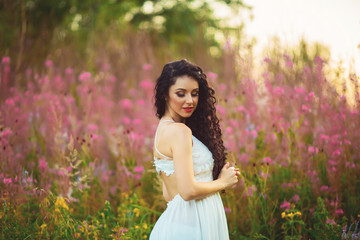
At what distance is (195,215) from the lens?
1.77 m

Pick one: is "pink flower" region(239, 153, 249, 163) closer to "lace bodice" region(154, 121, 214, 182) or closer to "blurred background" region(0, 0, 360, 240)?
"blurred background" region(0, 0, 360, 240)

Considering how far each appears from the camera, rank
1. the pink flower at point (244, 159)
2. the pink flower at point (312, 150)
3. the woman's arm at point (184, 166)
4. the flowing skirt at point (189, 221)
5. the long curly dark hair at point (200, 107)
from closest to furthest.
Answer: the woman's arm at point (184, 166) < the flowing skirt at point (189, 221) < the long curly dark hair at point (200, 107) < the pink flower at point (312, 150) < the pink flower at point (244, 159)

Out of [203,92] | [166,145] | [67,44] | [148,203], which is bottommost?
[148,203]

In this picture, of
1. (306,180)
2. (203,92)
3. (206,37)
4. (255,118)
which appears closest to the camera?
(203,92)

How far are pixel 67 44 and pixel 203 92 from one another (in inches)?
233

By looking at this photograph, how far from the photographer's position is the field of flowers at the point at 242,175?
2459 millimetres

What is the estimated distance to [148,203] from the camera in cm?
320

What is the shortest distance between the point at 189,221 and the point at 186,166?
35cm

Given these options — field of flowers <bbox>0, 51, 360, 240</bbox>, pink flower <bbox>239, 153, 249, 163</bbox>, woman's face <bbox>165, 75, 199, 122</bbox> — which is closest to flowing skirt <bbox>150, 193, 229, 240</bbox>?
woman's face <bbox>165, 75, 199, 122</bbox>

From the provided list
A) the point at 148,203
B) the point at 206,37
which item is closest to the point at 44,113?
the point at 148,203

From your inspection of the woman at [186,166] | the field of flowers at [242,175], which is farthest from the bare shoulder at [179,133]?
the field of flowers at [242,175]

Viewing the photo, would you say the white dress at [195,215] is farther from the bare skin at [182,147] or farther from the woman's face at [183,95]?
the woman's face at [183,95]

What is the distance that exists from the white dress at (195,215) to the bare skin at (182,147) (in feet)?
0.20

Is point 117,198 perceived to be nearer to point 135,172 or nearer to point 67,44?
point 135,172
